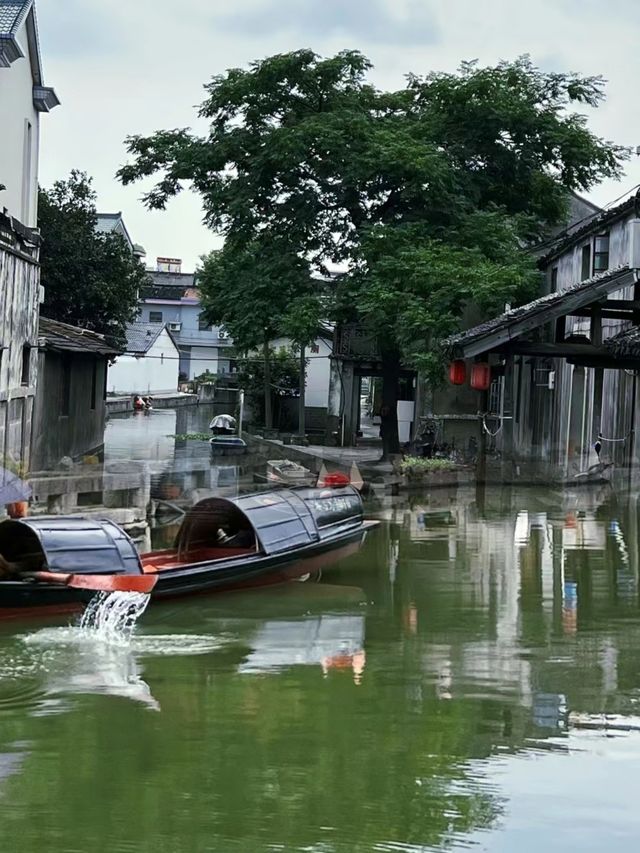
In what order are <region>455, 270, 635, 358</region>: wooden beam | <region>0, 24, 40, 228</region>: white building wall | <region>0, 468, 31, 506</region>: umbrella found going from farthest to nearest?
<region>0, 24, 40, 228</region>: white building wall → <region>455, 270, 635, 358</region>: wooden beam → <region>0, 468, 31, 506</region>: umbrella

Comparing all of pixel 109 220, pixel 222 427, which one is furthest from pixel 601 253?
pixel 109 220

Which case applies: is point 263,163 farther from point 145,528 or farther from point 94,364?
point 145,528

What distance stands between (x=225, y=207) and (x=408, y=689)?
2184 cm

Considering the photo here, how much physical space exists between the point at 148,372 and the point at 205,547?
192 feet

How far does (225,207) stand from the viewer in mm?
30344

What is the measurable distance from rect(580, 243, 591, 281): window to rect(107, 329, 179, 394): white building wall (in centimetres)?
4204

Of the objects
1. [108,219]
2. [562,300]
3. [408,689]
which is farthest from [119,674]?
[108,219]

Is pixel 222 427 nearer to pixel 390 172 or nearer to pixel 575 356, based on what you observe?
pixel 390 172

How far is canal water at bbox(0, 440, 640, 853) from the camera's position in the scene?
7.32 metres

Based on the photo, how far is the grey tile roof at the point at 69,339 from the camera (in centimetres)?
2706

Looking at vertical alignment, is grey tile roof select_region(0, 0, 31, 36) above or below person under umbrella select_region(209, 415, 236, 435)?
above

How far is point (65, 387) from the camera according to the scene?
29766 mm

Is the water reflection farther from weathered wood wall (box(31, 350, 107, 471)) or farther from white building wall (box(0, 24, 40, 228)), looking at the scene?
weathered wood wall (box(31, 350, 107, 471))

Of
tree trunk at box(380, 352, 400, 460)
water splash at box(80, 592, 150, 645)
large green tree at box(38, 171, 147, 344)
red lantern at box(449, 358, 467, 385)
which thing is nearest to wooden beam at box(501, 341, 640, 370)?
red lantern at box(449, 358, 467, 385)
